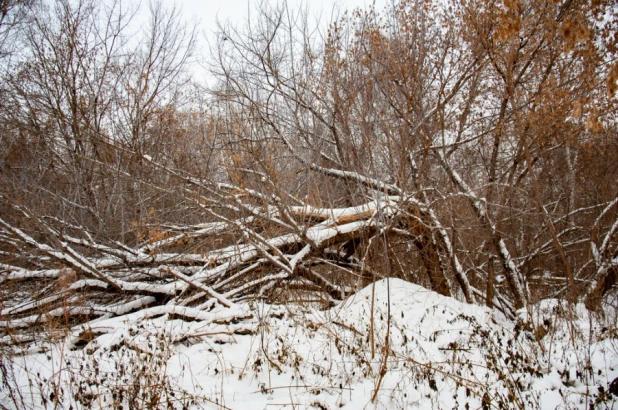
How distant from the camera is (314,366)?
11.7ft

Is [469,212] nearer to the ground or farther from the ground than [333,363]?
farther from the ground

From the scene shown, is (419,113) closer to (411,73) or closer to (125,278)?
(411,73)

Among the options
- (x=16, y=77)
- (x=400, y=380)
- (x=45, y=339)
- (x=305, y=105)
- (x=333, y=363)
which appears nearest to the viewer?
(x=400, y=380)

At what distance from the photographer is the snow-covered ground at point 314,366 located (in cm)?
288

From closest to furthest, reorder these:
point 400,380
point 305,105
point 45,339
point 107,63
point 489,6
Answer: point 400,380, point 45,339, point 489,6, point 305,105, point 107,63

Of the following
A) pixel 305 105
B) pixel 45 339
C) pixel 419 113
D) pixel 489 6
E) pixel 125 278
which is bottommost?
pixel 45 339

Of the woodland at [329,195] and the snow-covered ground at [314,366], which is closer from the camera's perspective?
the snow-covered ground at [314,366]

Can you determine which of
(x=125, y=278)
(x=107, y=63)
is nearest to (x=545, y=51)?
(x=125, y=278)

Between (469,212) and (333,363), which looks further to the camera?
(469,212)

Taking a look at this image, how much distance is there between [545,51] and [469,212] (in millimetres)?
3358

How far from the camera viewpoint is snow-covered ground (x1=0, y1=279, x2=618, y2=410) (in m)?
2.88

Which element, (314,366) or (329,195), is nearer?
(314,366)

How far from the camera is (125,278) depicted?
19.7 ft

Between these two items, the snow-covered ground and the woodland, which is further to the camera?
the woodland
